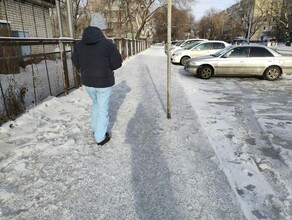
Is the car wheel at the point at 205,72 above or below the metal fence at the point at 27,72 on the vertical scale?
below

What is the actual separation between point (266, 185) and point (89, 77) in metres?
2.77

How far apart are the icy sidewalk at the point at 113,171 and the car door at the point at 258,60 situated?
6387 mm

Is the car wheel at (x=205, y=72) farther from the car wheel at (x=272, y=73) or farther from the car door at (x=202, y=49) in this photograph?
the car door at (x=202, y=49)

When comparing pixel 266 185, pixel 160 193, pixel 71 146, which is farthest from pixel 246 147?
pixel 71 146

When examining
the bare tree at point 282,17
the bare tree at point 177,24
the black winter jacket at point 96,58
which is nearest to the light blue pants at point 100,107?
the black winter jacket at point 96,58

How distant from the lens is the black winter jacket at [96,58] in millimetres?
3357

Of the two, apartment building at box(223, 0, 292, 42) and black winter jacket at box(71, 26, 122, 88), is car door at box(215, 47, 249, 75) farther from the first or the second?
apartment building at box(223, 0, 292, 42)

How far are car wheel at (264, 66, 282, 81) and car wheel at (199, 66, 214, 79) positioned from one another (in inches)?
91.9

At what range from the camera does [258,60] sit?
10.3m

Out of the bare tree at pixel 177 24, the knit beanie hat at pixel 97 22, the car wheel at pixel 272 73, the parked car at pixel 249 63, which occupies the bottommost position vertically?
the car wheel at pixel 272 73

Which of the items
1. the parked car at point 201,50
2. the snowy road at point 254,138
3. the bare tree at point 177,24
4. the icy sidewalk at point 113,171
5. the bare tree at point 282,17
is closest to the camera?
the icy sidewalk at point 113,171

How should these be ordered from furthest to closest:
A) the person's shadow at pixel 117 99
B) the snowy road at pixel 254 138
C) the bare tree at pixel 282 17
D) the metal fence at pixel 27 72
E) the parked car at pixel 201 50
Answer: the bare tree at pixel 282 17 → the parked car at pixel 201 50 → the person's shadow at pixel 117 99 → the metal fence at pixel 27 72 → the snowy road at pixel 254 138

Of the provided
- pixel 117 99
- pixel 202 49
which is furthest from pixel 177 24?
pixel 117 99

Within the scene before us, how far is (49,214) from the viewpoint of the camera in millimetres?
2414
